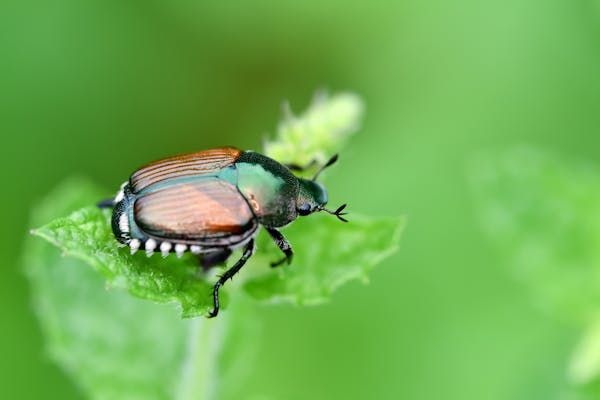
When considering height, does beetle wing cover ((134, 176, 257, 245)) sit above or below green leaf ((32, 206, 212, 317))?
above

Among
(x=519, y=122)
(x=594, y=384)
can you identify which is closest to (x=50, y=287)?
(x=594, y=384)

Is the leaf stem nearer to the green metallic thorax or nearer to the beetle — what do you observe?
the beetle

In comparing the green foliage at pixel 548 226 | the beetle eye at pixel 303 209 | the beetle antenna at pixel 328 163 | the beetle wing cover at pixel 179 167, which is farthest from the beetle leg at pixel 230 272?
the green foliage at pixel 548 226

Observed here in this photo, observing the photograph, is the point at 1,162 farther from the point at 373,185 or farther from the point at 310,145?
the point at 310,145

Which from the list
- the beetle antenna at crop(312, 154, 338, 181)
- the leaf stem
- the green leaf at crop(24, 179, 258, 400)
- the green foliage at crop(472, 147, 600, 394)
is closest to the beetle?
the beetle antenna at crop(312, 154, 338, 181)

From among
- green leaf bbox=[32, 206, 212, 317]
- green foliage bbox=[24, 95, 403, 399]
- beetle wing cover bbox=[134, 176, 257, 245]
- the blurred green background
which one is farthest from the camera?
the blurred green background

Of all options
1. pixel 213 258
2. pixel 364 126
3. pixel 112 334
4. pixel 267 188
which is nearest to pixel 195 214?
pixel 213 258

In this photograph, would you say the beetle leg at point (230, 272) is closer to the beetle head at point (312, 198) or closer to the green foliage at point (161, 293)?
the green foliage at point (161, 293)
